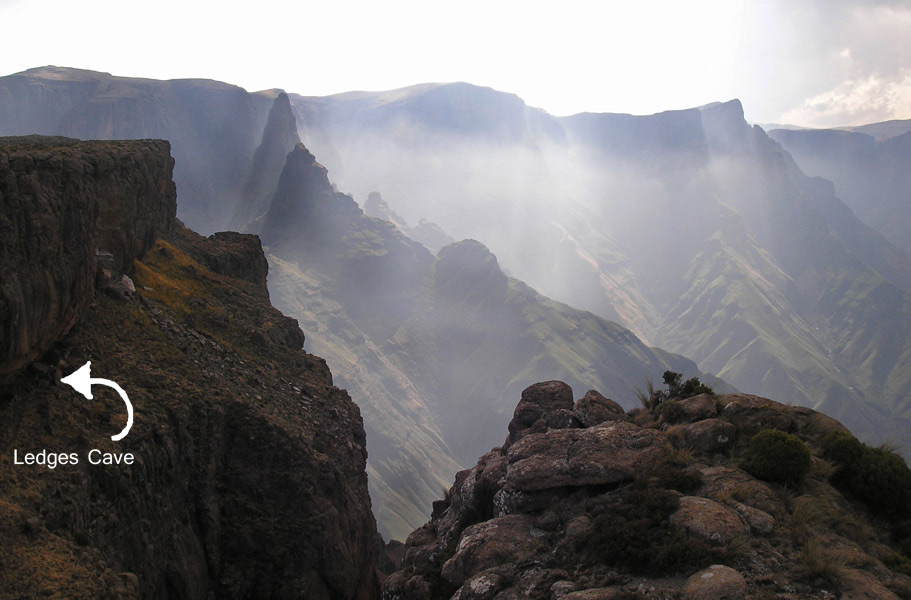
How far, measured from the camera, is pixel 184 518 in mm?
29031

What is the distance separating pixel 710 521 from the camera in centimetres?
2148

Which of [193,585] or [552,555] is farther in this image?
[193,585]

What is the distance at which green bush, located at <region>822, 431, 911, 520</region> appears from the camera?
2369 cm

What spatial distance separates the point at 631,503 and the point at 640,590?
4.26m

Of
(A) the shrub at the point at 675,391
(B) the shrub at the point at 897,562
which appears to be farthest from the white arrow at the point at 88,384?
(B) the shrub at the point at 897,562

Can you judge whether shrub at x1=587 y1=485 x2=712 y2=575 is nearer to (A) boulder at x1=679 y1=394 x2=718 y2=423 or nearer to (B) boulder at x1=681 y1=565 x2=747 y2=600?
(B) boulder at x1=681 y1=565 x2=747 y2=600

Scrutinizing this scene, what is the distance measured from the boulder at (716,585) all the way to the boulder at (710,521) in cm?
164

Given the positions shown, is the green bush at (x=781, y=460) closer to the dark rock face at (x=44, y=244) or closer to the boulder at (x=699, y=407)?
the boulder at (x=699, y=407)

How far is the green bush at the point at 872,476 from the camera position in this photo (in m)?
23.7

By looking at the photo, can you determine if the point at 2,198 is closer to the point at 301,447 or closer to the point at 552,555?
the point at 301,447

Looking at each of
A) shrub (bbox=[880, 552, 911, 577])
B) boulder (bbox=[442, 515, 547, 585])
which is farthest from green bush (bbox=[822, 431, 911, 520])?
boulder (bbox=[442, 515, 547, 585])

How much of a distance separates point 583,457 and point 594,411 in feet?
22.7

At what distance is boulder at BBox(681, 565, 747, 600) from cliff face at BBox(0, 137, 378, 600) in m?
18.1

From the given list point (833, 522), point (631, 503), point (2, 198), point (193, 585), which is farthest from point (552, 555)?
point (2, 198)
